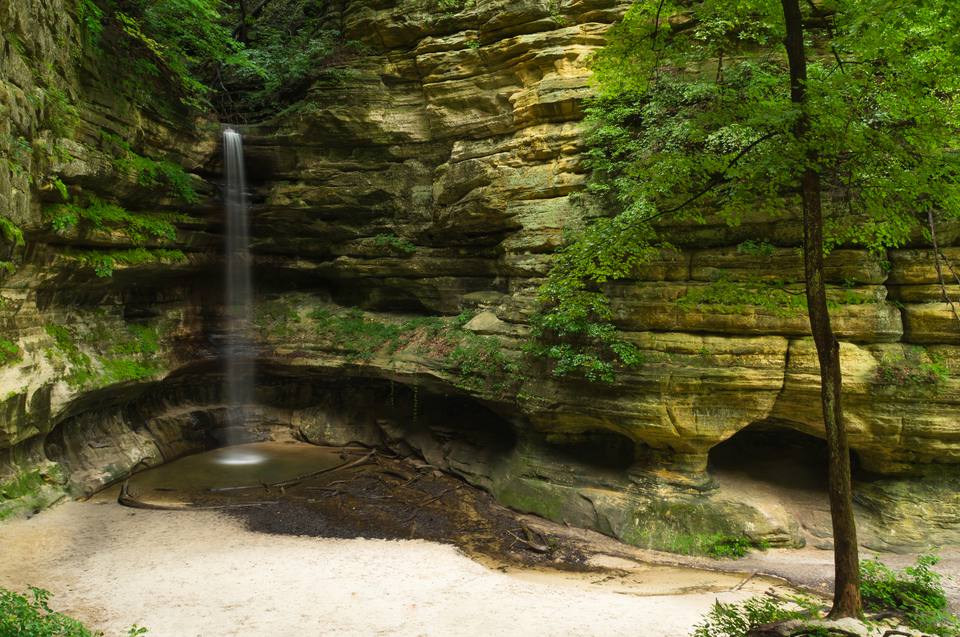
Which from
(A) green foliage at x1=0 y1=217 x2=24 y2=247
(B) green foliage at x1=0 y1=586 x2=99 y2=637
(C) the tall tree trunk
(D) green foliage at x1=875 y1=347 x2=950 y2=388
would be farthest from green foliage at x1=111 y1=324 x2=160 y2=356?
(D) green foliage at x1=875 y1=347 x2=950 y2=388

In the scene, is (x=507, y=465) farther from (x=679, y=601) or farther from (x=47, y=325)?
(x=47, y=325)

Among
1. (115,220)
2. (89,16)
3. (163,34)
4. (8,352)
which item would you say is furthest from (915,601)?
(163,34)

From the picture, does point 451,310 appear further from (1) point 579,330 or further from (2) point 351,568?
(2) point 351,568

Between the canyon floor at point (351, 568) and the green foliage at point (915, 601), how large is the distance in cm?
196

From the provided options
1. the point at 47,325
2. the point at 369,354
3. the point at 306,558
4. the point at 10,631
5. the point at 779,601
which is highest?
the point at 47,325

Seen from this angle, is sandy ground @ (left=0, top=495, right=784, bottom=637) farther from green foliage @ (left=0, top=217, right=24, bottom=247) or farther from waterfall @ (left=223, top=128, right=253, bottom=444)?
waterfall @ (left=223, top=128, right=253, bottom=444)

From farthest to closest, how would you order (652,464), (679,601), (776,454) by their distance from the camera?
1. (776,454)
2. (652,464)
3. (679,601)

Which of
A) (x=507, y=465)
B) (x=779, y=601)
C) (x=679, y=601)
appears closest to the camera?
(x=779, y=601)

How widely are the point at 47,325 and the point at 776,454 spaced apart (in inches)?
669

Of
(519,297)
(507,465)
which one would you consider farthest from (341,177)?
(507,465)

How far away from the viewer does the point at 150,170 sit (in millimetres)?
13516

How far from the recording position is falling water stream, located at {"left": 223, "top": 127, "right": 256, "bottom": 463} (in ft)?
55.4

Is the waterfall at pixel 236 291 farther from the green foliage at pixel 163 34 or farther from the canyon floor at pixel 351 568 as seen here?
the canyon floor at pixel 351 568

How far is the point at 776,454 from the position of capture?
1174 cm
